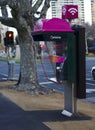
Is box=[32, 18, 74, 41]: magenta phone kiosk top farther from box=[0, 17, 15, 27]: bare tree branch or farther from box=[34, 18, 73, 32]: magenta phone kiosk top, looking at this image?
box=[0, 17, 15, 27]: bare tree branch

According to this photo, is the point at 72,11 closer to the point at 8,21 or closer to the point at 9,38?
the point at 8,21

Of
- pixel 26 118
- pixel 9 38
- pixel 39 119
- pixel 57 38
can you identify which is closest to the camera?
pixel 39 119

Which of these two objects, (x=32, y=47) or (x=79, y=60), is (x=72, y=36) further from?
(x=32, y=47)

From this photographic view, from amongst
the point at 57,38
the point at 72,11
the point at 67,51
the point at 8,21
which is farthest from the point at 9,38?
the point at 67,51

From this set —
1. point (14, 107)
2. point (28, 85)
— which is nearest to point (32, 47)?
point (28, 85)

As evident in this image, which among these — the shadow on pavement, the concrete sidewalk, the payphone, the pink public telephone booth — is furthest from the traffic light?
the payphone

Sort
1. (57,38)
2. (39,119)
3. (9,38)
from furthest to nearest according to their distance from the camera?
1. (9,38)
2. (57,38)
3. (39,119)

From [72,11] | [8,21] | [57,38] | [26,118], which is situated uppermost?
[72,11]

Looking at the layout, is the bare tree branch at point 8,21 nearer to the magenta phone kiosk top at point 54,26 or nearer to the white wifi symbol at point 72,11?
the white wifi symbol at point 72,11

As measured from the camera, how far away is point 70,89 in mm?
11258

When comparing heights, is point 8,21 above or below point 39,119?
above

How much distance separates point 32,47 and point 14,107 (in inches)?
278

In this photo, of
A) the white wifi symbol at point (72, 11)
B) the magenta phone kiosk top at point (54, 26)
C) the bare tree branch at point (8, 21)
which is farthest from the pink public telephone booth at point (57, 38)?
the bare tree branch at point (8, 21)

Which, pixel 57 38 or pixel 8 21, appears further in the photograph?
pixel 8 21
